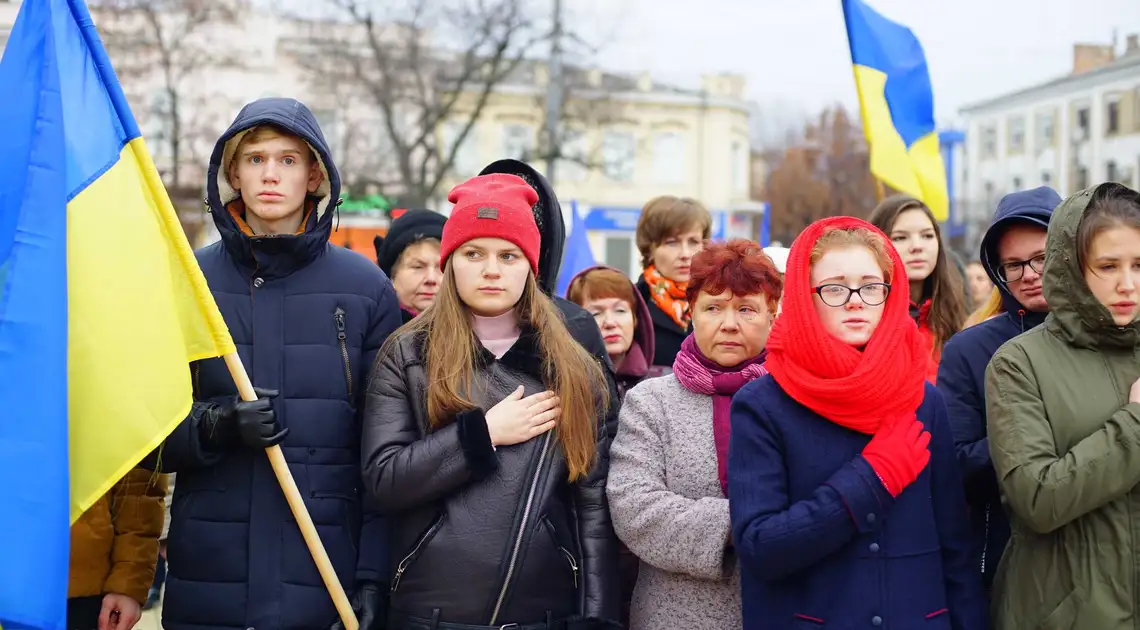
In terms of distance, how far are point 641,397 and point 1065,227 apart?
135cm

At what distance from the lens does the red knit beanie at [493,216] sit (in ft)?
11.1

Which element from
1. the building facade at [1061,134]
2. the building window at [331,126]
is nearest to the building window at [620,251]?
the building window at [331,126]

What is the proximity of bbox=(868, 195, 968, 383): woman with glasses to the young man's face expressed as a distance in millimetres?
2484

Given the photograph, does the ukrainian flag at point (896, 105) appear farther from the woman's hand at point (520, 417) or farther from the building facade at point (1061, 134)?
the building facade at point (1061, 134)

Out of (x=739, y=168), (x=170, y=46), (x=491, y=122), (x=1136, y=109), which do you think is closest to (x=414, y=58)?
(x=170, y=46)

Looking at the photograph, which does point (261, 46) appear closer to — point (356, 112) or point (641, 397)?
point (356, 112)

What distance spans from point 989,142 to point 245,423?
68.1m

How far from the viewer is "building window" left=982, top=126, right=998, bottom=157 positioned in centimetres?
6438

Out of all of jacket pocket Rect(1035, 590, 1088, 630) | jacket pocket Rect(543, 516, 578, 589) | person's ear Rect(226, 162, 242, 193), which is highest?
person's ear Rect(226, 162, 242, 193)

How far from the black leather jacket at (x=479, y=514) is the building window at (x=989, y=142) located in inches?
2616

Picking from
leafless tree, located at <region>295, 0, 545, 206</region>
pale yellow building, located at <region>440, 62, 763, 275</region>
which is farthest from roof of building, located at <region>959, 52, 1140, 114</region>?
leafless tree, located at <region>295, 0, 545, 206</region>

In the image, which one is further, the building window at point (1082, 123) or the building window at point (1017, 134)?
the building window at point (1017, 134)

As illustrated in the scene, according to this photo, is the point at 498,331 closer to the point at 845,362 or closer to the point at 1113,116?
the point at 845,362

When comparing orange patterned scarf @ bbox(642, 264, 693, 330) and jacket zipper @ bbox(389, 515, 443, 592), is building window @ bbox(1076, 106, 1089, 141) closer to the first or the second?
orange patterned scarf @ bbox(642, 264, 693, 330)
